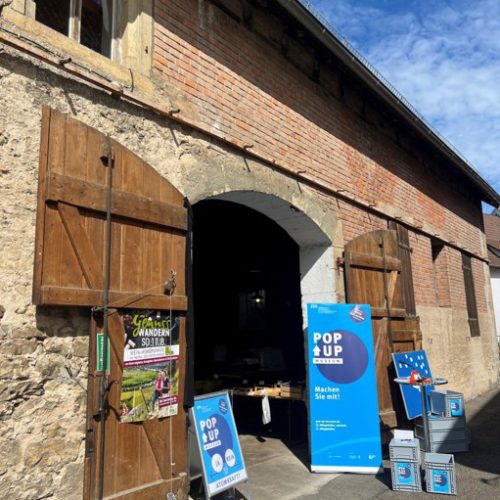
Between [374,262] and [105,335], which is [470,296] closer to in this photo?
[374,262]

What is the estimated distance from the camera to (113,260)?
3807mm

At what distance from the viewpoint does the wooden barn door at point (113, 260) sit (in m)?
3.45

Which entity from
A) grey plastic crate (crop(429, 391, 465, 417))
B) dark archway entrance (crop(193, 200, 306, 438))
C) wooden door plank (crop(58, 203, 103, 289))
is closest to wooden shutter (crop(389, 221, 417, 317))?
grey plastic crate (crop(429, 391, 465, 417))

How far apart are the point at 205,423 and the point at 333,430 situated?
189 cm

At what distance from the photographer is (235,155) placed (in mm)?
5320

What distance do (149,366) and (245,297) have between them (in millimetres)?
5509

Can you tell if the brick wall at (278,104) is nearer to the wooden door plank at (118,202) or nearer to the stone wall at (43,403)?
the wooden door plank at (118,202)

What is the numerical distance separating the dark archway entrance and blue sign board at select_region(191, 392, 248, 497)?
10.8 ft

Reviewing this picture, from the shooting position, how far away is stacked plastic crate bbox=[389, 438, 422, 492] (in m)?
4.94

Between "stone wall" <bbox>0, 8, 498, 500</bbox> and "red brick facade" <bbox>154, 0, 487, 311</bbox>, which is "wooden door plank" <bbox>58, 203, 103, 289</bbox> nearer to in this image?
"stone wall" <bbox>0, 8, 498, 500</bbox>

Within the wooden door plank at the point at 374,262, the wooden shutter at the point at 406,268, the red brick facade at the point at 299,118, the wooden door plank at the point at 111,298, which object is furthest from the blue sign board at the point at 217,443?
the wooden shutter at the point at 406,268

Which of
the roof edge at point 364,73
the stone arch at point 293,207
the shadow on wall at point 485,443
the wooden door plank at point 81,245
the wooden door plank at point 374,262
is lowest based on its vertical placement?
the shadow on wall at point 485,443

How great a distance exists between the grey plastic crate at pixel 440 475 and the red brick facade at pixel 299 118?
10.3 feet

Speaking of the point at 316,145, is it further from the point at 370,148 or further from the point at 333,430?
the point at 333,430
